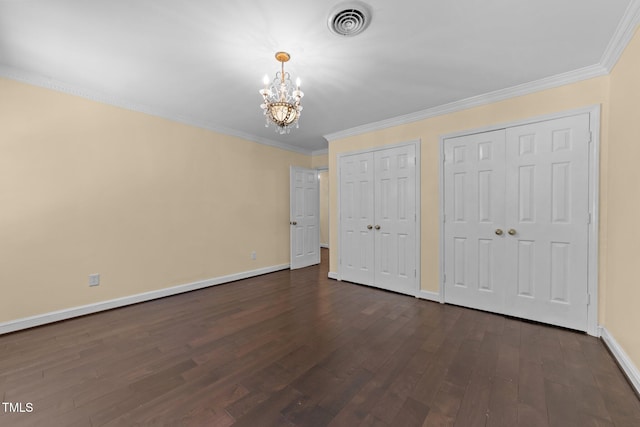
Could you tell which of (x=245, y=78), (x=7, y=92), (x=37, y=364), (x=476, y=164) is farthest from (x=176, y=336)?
(x=476, y=164)

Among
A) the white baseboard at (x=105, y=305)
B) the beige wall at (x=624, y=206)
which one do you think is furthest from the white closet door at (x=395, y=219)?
the white baseboard at (x=105, y=305)

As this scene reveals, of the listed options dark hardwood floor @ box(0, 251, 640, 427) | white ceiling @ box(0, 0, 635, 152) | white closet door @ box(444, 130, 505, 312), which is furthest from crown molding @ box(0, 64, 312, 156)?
white closet door @ box(444, 130, 505, 312)

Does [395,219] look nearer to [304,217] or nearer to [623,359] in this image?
[304,217]

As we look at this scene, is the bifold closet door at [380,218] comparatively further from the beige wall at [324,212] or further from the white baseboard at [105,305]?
the beige wall at [324,212]

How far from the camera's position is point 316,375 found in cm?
186

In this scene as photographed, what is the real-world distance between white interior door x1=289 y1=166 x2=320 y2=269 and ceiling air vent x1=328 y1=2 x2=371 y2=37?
11.2 feet

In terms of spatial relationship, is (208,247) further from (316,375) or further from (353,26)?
(353,26)

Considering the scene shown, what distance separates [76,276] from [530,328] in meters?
4.92

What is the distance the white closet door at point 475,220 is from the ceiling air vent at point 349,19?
202 centimetres

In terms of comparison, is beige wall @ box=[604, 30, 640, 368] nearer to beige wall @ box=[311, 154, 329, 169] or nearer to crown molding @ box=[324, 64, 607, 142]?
crown molding @ box=[324, 64, 607, 142]

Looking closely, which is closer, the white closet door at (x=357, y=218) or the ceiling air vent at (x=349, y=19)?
the ceiling air vent at (x=349, y=19)

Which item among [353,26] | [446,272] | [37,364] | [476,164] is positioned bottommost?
[37,364]

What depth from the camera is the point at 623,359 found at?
6.27ft

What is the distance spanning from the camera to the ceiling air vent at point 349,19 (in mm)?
1708
